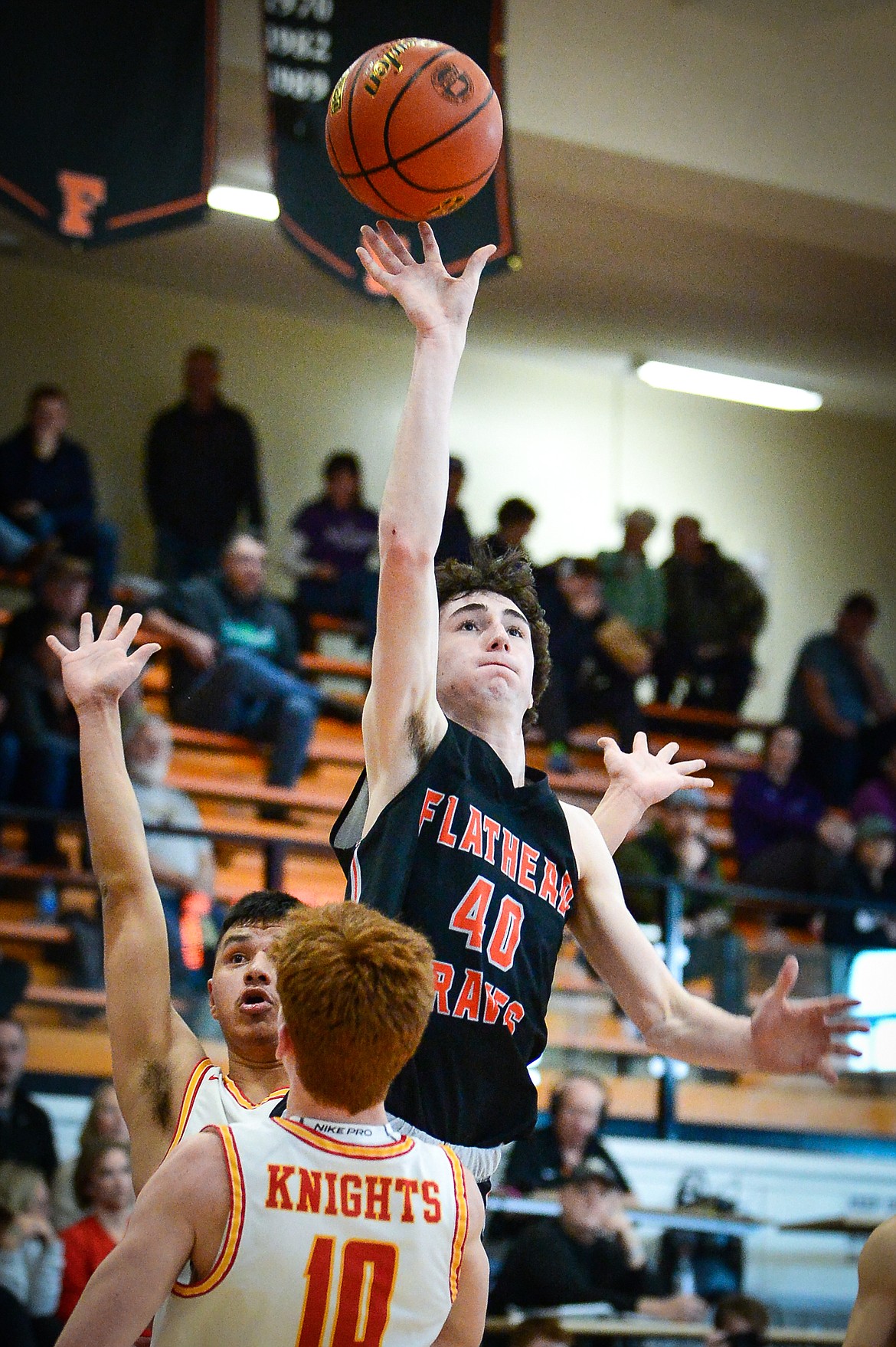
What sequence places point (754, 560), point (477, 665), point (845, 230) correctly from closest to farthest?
1. point (477, 665)
2. point (845, 230)
3. point (754, 560)

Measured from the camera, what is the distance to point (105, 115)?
7.05 meters

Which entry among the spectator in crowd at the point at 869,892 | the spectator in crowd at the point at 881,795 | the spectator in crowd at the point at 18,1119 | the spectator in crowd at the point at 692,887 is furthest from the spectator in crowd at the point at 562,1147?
the spectator in crowd at the point at 881,795

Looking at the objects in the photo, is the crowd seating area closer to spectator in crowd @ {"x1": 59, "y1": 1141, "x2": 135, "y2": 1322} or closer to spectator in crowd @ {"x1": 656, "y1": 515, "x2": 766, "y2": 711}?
spectator in crowd @ {"x1": 59, "y1": 1141, "x2": 135, "y2": 1322}

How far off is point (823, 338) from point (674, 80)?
3626mm

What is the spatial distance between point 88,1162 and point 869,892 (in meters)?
5.24

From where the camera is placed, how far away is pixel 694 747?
473 inches

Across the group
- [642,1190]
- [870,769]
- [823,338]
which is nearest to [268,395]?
[823,338]

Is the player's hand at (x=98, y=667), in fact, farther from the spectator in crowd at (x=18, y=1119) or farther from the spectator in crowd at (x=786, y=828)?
the spectator in crowd at (x=786, y=828)

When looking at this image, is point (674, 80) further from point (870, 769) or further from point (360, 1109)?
point (360, 1109)

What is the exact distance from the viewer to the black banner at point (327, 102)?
6.90 m

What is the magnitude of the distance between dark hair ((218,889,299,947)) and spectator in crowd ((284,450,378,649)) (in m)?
8.05

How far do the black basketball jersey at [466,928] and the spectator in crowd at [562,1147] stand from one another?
14.3 feet

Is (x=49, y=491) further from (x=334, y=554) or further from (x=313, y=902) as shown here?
(x=313, y=902)

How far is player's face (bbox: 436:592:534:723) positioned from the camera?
3.12 m
